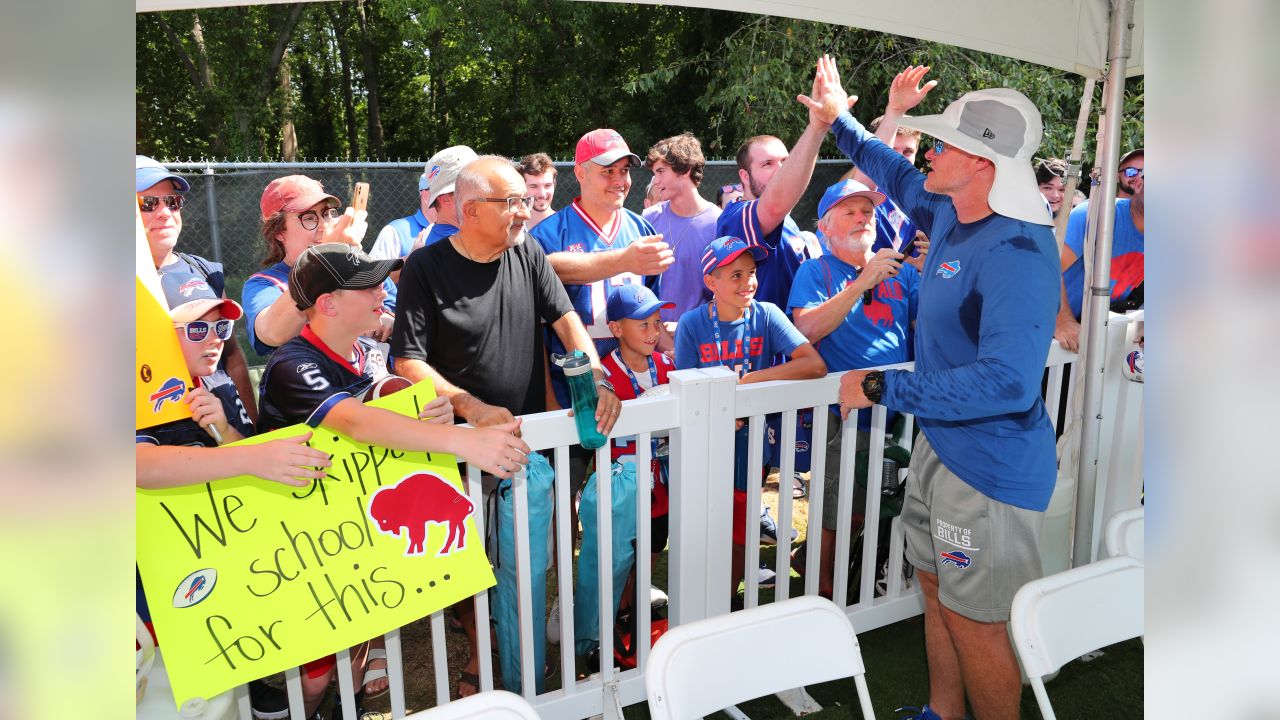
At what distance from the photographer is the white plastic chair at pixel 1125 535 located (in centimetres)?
237

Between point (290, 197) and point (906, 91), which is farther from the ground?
point (906, 91)

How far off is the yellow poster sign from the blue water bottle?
0.36 m

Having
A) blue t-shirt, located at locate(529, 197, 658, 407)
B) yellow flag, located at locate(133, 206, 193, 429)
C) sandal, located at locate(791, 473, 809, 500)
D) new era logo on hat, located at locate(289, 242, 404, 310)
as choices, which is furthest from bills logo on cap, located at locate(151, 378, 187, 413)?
sandal, located at locate(791, 473, 809, 500)

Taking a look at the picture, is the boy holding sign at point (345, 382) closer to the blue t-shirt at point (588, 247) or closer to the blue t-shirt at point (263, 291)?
the blue t-shirt at point (263, 291)

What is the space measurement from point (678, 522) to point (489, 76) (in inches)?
765

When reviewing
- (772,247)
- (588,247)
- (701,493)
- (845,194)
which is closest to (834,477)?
(701,493)

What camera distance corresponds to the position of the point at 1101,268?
311 cm

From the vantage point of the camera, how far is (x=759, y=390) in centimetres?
283

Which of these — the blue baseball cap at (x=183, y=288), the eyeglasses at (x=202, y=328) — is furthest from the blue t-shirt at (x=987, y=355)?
the blue baseball cap at (x=183, y=288)

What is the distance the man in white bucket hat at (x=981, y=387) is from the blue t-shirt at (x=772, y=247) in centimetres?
103

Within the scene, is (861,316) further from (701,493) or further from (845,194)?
(701,493)
